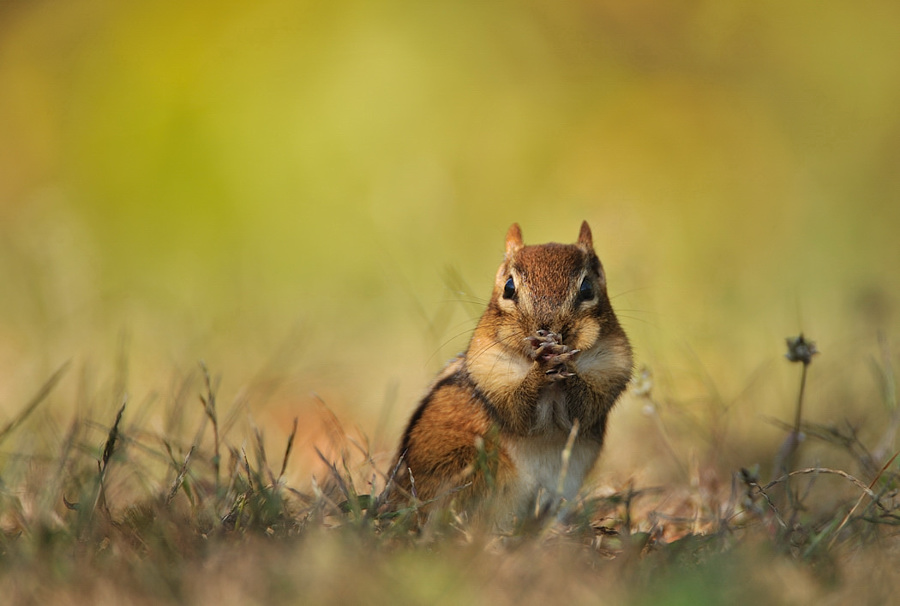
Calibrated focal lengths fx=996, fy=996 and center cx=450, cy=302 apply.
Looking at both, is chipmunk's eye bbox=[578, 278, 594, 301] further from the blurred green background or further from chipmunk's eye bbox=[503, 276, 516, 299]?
the blurred green background

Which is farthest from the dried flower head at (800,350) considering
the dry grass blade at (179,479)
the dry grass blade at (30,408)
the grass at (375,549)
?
the dry grass blade at (30,408)

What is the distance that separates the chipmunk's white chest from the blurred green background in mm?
2133

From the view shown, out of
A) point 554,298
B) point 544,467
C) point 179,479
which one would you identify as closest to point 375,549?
point 179,479

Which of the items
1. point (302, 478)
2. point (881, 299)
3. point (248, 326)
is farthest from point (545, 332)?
point (248, 326)

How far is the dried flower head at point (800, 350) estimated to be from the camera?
2.92 meters

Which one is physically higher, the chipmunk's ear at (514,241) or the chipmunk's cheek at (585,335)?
the chipmunk's ear at (514,241)

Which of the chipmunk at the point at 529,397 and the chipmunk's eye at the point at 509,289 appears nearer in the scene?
the chipmunk at the point at 529,397

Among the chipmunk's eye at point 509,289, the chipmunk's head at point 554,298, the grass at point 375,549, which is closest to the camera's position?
the grass at point 375,549

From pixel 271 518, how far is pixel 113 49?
6.43 meters

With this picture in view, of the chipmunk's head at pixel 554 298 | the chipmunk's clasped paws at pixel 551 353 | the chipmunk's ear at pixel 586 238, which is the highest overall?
the chipmunk's ear at pixel 586 238

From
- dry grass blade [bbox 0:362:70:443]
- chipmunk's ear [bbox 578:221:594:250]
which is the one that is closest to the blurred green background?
chipmunk's ear [bbox 578:221:594:250]

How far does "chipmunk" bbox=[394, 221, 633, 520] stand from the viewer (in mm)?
2803

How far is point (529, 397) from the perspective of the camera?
2.87 metres

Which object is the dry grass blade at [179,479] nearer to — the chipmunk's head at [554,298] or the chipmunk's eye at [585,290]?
the chipmunk's head at [554,298]
